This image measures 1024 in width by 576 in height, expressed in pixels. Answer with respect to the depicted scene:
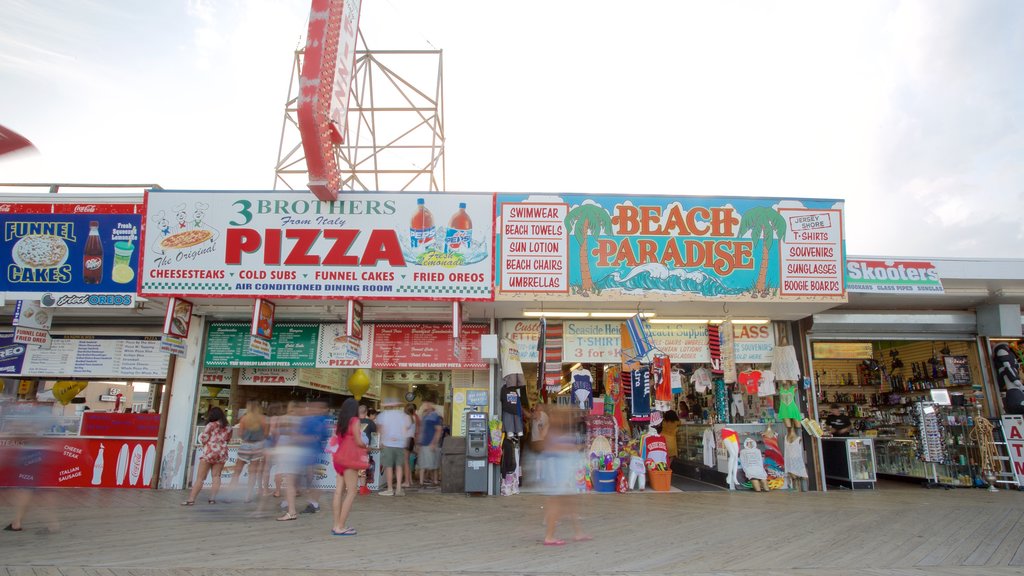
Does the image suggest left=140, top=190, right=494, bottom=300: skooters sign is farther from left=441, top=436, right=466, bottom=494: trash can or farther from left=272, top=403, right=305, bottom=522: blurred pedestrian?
left=441, top=436, right=466, bottom=494: trash can

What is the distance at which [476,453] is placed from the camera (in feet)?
36.8

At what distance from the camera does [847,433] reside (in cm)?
1352

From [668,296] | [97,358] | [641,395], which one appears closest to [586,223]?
[668,296]

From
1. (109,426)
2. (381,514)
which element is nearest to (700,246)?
(381,514)

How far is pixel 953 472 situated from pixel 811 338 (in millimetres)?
3904

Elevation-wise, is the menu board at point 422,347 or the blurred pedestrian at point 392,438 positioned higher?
the menu board at point 422,347

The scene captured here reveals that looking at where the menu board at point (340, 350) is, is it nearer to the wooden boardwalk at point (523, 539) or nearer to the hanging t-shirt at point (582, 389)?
the wooden boardwalk at point (523, 539)

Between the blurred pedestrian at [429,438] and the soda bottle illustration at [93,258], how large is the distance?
640 centimetres

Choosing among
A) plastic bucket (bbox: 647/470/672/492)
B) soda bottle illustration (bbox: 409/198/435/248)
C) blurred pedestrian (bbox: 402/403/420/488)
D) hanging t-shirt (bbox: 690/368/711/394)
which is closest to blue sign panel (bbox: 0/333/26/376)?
blurred pedestrian (bbox: 402/403/420/488)

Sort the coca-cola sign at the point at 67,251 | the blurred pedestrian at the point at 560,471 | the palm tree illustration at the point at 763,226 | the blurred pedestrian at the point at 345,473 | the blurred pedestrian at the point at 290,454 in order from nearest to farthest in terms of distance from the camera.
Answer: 1. the blurred pedestrian at the point at 560,471
2. the blurred pedestrian at the point at 345,473
3. the blurred pedestrian at the point at 290,454
4. the coca-cola sign at the point at 67,251
5. the palm tree illustration at the point at 763,226

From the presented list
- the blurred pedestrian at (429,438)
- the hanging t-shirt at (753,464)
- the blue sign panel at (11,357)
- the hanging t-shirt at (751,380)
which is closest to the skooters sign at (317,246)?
the blurred pedestrian at (429,438)

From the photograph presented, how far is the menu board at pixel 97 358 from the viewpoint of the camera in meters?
12.5

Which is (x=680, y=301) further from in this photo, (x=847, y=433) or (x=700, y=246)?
(x=847, y=433)

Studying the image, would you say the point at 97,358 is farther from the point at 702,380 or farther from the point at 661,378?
the point at 702,380
